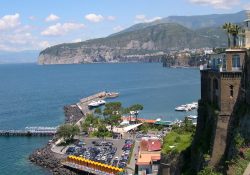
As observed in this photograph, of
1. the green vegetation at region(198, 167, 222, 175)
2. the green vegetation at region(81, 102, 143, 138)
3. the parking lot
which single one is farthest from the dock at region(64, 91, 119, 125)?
the green vegetation at region(198, 167, 222, 175)

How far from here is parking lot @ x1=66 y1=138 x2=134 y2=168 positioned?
2930 inches

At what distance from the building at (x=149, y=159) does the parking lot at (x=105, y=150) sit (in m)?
3.88

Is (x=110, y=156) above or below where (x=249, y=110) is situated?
below

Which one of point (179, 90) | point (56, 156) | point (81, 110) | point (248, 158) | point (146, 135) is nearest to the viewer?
point (248, 158)

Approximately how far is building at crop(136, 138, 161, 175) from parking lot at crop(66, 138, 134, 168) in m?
3.88

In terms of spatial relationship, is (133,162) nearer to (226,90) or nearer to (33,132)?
(226,90)

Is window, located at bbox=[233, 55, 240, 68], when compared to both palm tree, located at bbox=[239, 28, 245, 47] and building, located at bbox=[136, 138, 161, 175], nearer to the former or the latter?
palm tree, located at bbox=[239, 28, 245, 47]

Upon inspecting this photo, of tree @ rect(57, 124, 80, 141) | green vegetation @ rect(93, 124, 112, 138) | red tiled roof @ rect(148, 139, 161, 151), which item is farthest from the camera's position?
green vegetation @ rect(93, 124, 112, 138)

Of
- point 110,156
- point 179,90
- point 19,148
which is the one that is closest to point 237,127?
point 110,156

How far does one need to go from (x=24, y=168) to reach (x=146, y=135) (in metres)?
25.1

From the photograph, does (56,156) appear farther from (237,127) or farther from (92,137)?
(237,127)

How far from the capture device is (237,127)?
38.8 m

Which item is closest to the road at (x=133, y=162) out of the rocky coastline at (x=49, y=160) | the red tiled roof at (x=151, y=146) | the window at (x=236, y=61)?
the red tiled roof at (x=151, y=146)

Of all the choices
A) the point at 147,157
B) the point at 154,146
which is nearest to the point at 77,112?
the point at 154,146
